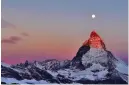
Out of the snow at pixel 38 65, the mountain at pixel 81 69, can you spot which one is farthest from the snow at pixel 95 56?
the snow at pixel 38 65

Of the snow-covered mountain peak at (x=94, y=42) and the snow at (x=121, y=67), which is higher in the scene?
the snow-covered mountain peak at (x=94, y=42)

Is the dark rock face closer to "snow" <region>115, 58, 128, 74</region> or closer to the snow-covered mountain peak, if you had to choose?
the snow-covered mountain peak

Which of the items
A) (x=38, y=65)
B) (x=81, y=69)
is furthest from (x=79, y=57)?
(x=38, y=65)

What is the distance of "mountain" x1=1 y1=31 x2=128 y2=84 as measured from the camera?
322 cm

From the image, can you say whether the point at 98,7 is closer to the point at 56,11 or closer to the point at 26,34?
the point at 56,11

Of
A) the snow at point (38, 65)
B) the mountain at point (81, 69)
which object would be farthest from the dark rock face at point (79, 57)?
the snow at point (38, 65)

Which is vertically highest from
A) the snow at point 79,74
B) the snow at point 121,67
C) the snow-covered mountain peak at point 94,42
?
the snow-covered mountain peak at point 94,42

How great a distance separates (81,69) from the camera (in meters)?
3.23

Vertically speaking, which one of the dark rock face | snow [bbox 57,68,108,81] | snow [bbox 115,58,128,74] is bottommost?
snow [bbox 57,68,108,81]

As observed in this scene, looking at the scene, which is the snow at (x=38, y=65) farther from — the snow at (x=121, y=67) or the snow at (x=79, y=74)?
the snow at (x=121, y=67)

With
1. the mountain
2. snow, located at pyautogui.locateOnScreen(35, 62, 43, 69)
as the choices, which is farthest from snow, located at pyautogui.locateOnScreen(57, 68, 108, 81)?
snow, located at pyautogui.locateOnScreen(35, 62, 43, 69)

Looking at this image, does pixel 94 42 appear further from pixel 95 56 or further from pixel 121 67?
pixel 121 67

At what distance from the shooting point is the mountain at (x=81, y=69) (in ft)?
10.6

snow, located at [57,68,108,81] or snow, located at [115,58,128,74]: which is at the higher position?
snow, located at [115,58,128,74]
